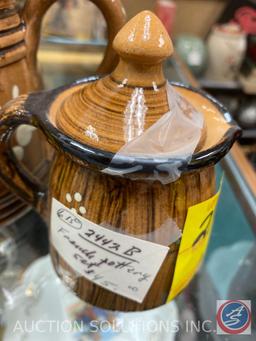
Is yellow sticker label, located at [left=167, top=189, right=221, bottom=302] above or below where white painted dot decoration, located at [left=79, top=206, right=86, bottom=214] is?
below

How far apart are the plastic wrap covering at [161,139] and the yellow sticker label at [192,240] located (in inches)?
2.4

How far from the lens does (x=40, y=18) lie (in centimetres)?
46

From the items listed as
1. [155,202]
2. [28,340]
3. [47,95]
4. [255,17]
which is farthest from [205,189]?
[255,17]

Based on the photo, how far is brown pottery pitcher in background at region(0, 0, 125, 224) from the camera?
421 mm

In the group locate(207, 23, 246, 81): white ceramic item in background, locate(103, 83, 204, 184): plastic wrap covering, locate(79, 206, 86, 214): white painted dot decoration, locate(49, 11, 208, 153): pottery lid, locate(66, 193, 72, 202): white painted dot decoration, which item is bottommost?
locate(207, 23, 246, 81): white ceramic item in background

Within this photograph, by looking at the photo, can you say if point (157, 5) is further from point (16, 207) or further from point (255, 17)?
point (16, 207)

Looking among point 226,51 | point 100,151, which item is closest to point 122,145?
point 100,151

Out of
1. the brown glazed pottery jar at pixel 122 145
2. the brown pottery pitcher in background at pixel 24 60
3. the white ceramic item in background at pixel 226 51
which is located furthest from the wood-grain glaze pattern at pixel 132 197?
the white ceramic item in background at pixel 226 51

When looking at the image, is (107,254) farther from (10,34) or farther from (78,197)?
(10,34)

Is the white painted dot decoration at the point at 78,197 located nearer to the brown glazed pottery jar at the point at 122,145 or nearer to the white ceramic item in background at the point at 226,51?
the brown glazed pottery jar at the point at 122,145

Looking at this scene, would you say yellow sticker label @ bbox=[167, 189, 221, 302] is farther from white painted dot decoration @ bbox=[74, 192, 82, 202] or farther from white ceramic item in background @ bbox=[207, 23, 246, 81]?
white ceramic item in background @ bbox=[207, 23, 246, 81]

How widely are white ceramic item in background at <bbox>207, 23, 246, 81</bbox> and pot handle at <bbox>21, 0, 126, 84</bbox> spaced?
2.93ft

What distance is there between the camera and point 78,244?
0.39 meters

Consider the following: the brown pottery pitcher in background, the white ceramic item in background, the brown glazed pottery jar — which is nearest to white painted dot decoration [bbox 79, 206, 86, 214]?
the brown glazed pottery jar
